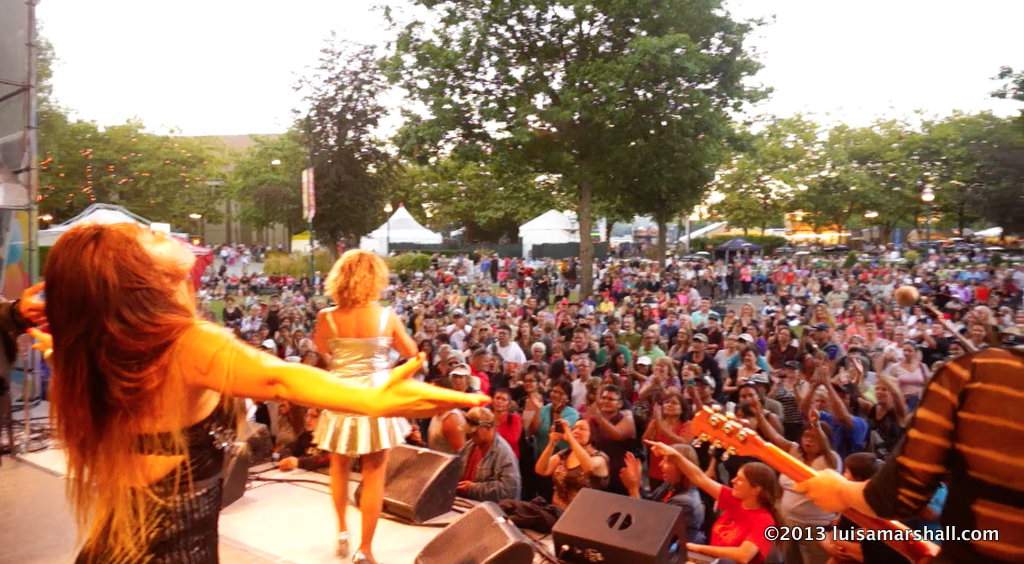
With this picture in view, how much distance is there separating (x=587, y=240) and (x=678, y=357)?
12182 millimetres

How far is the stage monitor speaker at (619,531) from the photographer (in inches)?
150

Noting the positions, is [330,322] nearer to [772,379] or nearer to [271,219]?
[772,379]

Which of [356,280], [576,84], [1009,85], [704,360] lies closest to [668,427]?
[356,280]

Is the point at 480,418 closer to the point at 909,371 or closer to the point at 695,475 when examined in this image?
the point at 695,475

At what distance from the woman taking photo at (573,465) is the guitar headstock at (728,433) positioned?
8.61 feet

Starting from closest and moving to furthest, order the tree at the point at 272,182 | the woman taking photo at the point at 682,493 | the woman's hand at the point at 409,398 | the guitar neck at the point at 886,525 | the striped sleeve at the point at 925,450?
the woman's hand at the point at 409,398
the striped sleeve at the point at 925,450
the guitar neck at the point at 886,525
the woman taking photo at the point at 682,493
the tree at the point at 272,182

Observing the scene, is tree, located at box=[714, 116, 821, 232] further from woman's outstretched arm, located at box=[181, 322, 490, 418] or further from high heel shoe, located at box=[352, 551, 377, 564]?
woman's outstretched arm, located at box=[181, 322, 490, 418]

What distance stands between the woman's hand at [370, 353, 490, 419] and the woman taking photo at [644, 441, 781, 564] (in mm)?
2581

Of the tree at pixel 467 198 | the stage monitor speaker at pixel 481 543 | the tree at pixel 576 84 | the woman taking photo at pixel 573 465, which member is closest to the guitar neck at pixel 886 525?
the stage monitor speaker at pixel 481 543

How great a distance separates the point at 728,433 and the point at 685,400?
410cm

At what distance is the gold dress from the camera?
12.1ft

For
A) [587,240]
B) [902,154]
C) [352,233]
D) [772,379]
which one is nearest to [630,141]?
[587,240]

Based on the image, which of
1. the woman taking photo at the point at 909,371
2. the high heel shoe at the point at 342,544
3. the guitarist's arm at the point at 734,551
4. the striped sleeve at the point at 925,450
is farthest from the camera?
the woman taking photo at the point at 909,371

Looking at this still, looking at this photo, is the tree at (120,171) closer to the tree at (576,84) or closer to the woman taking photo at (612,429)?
the tree at (576,84)
